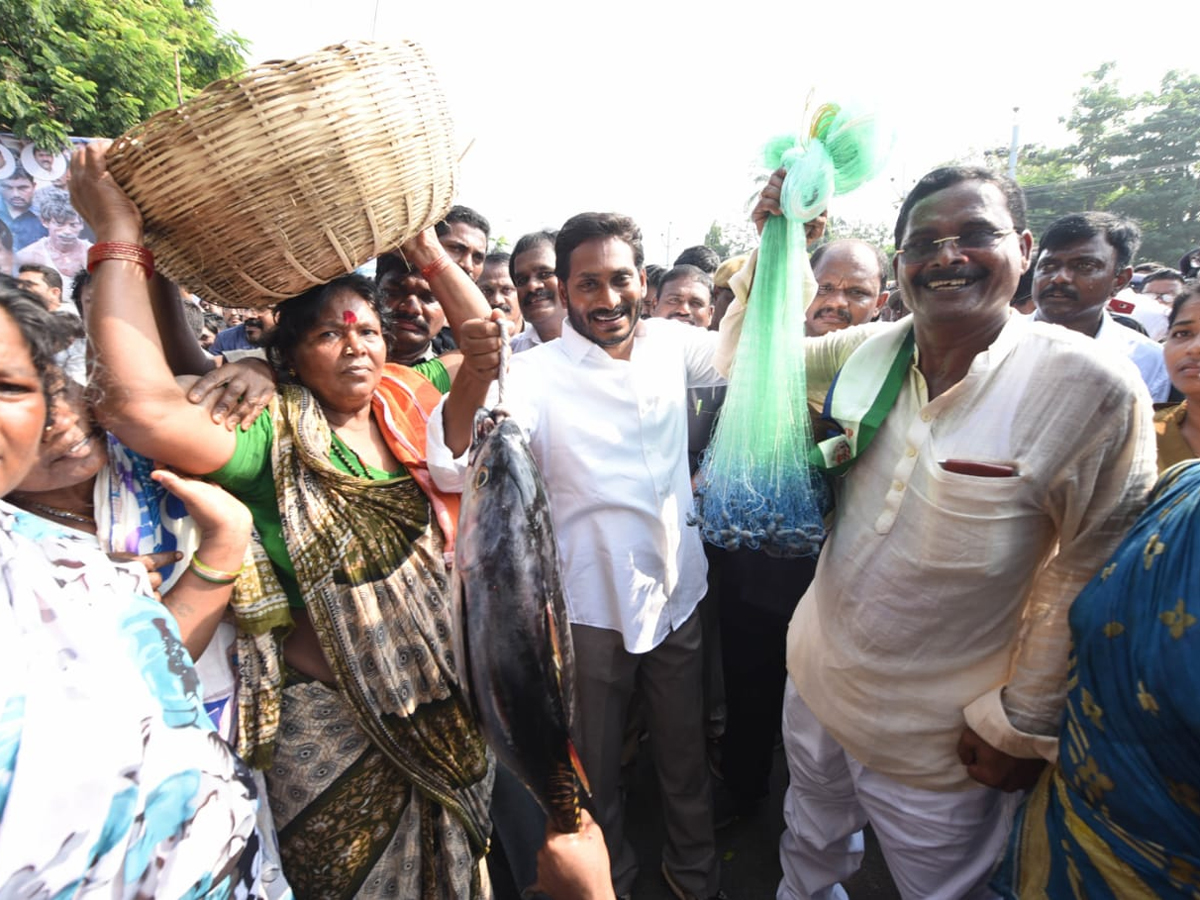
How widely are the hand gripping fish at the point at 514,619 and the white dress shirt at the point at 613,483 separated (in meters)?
1.17

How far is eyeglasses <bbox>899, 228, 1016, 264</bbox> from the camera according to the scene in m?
1.59

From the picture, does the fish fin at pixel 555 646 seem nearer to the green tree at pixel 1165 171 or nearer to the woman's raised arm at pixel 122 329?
the woman's raised arm at pixel 122 329

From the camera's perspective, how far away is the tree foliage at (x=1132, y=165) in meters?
28.8

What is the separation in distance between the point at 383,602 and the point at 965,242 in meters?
1.80

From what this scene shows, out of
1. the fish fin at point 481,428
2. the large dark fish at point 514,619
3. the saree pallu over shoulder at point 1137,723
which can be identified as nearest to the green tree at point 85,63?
the fish fin at point 481,428

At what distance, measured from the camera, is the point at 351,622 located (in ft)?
5.46

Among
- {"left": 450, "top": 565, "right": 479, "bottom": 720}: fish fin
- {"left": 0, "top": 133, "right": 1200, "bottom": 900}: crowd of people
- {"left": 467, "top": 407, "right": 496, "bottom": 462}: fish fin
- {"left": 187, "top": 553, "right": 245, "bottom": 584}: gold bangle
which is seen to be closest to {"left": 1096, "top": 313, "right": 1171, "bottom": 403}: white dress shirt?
{"left": 0, "top": 133, "right": 1200, "bottom": 900}: crowd of people

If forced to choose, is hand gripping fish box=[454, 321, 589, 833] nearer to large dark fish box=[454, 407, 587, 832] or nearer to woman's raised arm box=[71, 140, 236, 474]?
large dark fish box=[454, 407, 587, 832]

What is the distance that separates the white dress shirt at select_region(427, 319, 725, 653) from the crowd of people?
13mm

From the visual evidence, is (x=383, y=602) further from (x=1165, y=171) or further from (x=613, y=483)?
(x=1165, y=171)

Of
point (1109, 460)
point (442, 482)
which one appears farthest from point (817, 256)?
point (442, 482)

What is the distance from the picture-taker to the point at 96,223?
1.29 m

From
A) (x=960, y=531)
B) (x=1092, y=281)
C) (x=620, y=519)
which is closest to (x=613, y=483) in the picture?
(x=620, y=519)

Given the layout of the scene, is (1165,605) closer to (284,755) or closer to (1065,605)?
(1065,605)
